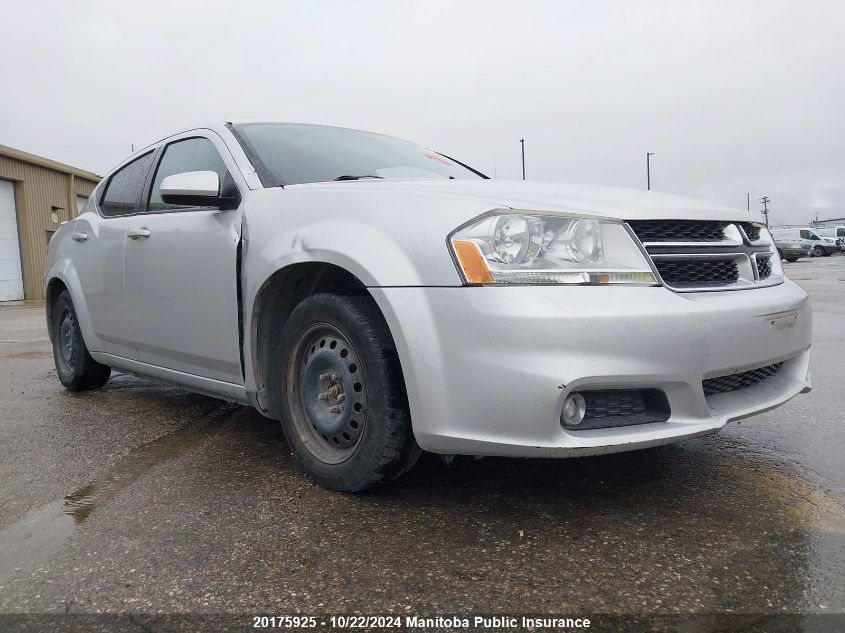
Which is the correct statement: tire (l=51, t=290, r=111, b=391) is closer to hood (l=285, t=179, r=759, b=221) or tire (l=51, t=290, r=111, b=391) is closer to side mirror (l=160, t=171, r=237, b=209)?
side mirror (l=160, t=171, r=237, b=209)

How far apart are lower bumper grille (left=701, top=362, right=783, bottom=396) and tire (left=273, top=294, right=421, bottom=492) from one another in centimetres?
101

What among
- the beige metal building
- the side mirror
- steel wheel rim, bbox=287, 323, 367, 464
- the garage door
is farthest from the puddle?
the garage door

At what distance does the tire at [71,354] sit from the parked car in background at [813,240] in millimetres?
39158

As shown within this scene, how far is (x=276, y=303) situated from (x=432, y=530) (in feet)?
3.81

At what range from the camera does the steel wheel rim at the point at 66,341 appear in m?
4.69

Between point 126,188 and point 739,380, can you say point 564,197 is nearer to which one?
point 739,380

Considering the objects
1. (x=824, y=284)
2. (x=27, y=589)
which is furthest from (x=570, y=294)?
(x=824, y=284)

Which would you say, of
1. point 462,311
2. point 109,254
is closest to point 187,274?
point 109,254

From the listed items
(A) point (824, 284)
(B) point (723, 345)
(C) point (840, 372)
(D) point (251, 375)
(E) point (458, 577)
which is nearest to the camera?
(E) point (458, 577)

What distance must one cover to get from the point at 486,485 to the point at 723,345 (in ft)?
3.27

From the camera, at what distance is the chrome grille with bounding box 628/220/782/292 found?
2320 mm

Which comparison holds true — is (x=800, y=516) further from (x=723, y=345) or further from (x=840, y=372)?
(x=840, y=372)

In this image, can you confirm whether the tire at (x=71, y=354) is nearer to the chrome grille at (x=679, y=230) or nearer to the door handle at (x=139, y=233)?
the door handle at (x=139, y=233)

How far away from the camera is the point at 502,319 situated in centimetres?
210
